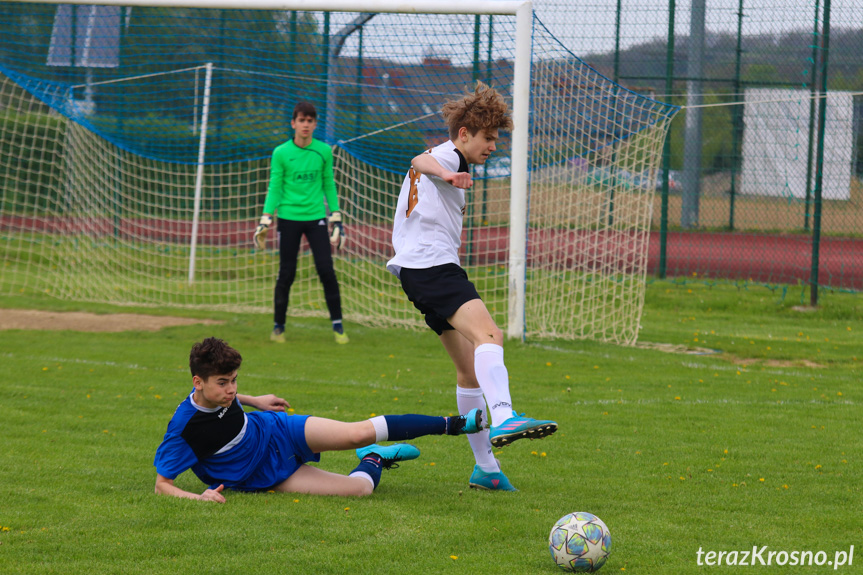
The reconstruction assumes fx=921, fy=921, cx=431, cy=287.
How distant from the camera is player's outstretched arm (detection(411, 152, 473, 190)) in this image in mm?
4367

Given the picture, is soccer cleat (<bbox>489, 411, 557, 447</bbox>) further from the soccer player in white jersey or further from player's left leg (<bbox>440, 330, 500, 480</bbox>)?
player's left leg (<bbox>440, 330, 500, 480</bbox>)

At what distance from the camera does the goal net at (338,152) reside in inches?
402

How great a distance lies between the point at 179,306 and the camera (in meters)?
12.2

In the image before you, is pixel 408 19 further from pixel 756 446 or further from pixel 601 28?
pixel 756 446

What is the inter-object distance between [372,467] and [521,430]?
1.17 m

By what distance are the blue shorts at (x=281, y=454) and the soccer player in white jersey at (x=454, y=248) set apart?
34.6 inches

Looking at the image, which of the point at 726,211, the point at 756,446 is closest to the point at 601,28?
the point at 726,211

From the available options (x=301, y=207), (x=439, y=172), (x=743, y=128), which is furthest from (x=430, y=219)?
(x=743, y=128)

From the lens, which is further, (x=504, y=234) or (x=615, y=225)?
(x=504, y=234)

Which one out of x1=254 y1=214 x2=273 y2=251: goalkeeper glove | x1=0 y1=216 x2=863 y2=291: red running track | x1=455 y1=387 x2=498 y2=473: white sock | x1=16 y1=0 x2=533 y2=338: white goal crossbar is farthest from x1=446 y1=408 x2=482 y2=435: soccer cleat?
x1=0 y1=216 x2=863 y2=291: red running track

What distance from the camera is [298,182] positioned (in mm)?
9648

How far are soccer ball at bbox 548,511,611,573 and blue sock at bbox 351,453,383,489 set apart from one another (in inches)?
53.7

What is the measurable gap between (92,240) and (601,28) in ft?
27.5

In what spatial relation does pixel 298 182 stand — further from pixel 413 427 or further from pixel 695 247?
pixel 695 247
